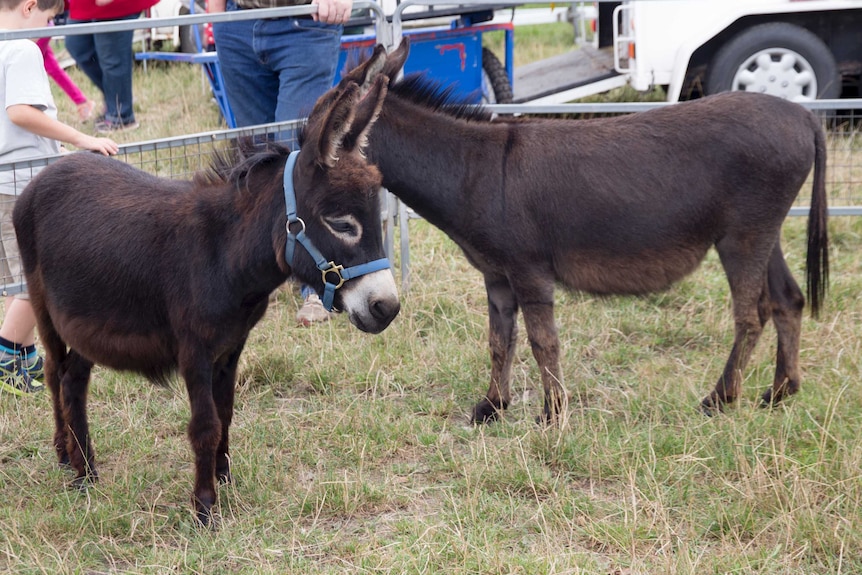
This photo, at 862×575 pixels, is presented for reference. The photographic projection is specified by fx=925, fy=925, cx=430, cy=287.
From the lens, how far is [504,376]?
4.14m

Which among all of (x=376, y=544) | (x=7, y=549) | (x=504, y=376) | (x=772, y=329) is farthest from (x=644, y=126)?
(x=7, y=549)

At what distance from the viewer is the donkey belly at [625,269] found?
3.83m

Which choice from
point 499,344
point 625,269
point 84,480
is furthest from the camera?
point 499,344

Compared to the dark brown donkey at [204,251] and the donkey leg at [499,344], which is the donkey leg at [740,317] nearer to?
the donkey leg at [499,344]

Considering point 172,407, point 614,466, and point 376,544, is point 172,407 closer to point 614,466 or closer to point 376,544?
point 376,544

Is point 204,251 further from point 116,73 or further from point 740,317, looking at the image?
point 116,73

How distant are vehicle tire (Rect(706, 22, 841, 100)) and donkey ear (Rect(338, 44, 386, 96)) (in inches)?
196

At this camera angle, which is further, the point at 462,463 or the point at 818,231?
the point at 818,231

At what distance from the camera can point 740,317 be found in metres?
4.00

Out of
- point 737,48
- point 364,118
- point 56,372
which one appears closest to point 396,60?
point 364,118

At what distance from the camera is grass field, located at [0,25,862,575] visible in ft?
9.79

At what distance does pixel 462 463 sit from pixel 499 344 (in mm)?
700

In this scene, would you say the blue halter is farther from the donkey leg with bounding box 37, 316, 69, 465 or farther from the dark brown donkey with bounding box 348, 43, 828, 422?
the donkey leg with bounding box 37, 316, 69, 465

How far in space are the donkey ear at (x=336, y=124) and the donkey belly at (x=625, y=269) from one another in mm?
1318
